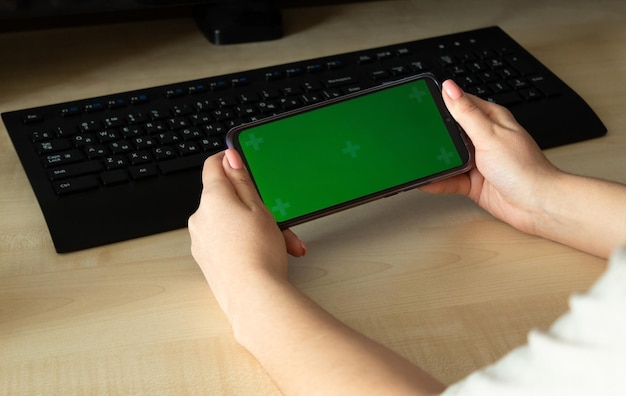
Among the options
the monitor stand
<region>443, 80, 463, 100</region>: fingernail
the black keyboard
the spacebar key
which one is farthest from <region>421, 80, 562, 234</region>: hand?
the monitor stand

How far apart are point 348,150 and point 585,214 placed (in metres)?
0.18

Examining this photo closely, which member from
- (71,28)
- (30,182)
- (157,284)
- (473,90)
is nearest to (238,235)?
(157,284)

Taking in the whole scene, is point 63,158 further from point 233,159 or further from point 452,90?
point 452,90

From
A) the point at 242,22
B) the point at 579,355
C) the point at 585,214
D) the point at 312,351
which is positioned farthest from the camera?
the point at 242,22

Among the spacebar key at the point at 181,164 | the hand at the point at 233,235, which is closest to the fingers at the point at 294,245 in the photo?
the hand at the point at 233,235

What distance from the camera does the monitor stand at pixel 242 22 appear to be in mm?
953

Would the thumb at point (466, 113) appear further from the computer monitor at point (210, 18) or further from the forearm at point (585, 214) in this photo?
the computer monitor at point (210, 18)

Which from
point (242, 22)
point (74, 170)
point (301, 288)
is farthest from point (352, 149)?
point (242, 22)

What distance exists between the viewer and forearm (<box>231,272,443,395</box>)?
0.52m

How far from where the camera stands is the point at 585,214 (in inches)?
26.3

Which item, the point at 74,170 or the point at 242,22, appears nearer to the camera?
the point at 74,170

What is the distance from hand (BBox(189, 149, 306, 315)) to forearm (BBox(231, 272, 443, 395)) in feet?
0.07

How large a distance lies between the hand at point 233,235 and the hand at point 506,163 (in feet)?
0.53

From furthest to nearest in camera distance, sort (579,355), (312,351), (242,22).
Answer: (242,22)
(312,351)
(579,355)
